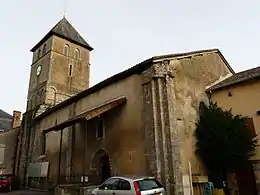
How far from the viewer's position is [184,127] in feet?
45.3

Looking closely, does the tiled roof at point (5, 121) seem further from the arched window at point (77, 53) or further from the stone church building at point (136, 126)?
the stone church building at point (136, 126)

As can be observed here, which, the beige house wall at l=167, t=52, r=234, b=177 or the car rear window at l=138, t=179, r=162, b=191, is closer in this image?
the car rear window at l=138, t=179, r=162, b=191

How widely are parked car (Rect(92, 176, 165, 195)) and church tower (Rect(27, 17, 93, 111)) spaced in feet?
64.3

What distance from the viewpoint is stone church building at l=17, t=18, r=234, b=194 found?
41.1ft

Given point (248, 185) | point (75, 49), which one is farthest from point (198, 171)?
point (75, 49)

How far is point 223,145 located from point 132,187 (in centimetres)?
672

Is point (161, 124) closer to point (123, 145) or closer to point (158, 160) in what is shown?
Answer: point (158, 160)

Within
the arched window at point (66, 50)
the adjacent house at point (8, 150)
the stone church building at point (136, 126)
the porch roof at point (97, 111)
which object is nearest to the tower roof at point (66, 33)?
the arched window at point (66, 50)

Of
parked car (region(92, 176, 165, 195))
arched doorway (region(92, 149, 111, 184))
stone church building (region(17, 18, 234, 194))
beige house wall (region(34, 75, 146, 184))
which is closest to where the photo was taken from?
parked car (region(92, 176, 165, 195))

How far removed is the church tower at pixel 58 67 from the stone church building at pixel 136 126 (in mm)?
7687

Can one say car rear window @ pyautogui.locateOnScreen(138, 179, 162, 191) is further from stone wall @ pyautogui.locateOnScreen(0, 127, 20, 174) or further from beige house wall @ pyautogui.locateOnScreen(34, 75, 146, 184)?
stone wall @ pyautogui.locateOnScreen(0, 127, 20, 174)

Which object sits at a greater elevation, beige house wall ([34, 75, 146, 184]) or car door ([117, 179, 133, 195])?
beige house wall ([34, 75, 146, 184])

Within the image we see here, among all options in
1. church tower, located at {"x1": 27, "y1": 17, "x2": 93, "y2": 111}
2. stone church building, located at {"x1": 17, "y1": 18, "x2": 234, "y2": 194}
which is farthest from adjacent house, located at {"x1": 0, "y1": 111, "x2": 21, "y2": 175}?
stone church building, located at {"x1": 17, "y1": 18, "x2": 234, "y2": 194}

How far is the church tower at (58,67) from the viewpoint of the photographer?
98.4 ft
